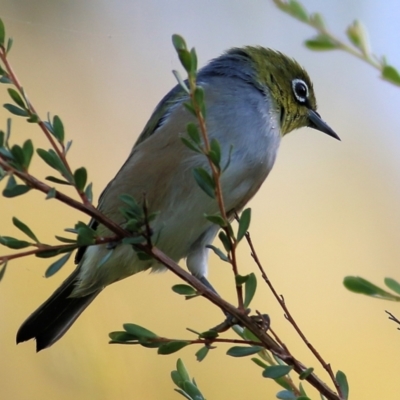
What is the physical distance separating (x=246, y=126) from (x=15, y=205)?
2.58 ft

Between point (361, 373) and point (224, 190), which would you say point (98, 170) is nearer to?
point (224, 190)

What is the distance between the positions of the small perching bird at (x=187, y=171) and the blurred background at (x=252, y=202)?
1.48 ft

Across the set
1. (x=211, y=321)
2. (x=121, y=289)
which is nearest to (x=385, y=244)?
(x=211, y=321)

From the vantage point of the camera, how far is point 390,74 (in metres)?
0.33

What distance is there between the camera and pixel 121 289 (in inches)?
68.5

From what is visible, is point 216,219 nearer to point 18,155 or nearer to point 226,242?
point 226,242

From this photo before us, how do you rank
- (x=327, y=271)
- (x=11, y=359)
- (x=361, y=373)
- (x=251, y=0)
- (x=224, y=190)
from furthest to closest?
(x=251, y=0) < (x=327, y=271) < (x=361, y=373) < (x=11, y=359) < (x=224, y=190)

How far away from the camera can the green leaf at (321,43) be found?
1.15ft

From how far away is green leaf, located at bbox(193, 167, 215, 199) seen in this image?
0.53 metres

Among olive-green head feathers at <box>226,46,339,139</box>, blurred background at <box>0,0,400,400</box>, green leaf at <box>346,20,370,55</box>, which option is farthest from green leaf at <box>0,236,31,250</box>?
blurred background at <box>0,0,400,400</box>

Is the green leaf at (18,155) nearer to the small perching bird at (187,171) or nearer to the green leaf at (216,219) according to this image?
the green leaf at (216,219)

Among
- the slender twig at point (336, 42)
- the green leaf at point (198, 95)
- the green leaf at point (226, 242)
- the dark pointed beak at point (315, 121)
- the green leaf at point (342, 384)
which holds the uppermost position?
the dark pointed beak at point (315, 121)

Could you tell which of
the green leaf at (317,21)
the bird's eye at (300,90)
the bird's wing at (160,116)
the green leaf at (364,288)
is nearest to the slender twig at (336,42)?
the green leaf at (317,21)

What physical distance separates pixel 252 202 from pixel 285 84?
62 cm
